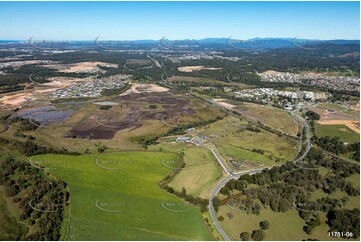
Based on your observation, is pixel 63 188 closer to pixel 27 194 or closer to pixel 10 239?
pixel 27 194

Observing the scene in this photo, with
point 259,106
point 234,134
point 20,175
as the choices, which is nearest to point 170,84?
point 259,106

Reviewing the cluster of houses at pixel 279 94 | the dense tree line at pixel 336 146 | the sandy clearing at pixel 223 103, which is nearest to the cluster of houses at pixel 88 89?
the sandy clearing at pixel 223 103

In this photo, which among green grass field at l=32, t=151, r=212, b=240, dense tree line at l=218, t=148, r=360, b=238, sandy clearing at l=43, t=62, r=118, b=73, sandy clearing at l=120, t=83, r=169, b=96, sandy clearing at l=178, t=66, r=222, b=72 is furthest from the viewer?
sandy clearing at l=178, t=66, r=222, b=72

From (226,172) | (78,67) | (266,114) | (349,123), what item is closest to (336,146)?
(349,123)

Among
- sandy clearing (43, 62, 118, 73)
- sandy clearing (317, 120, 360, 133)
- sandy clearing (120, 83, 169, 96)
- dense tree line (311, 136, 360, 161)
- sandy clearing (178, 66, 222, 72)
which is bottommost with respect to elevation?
dense tree line (311, 136, 360, 161)

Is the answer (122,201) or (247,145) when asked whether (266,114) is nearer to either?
(247,145)

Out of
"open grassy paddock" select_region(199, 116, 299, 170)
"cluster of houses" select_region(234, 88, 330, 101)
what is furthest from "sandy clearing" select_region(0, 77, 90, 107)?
"cluster of houses" select_region(234, 88, 330, 101)

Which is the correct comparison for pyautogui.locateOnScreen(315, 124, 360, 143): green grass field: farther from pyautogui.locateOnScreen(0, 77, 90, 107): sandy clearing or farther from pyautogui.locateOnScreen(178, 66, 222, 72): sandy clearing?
pyautogui.locateOnScreen(178, 66, 222, 72): sandy clearing

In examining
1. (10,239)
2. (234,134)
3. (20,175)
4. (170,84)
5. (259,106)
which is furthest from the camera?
(170,84)
